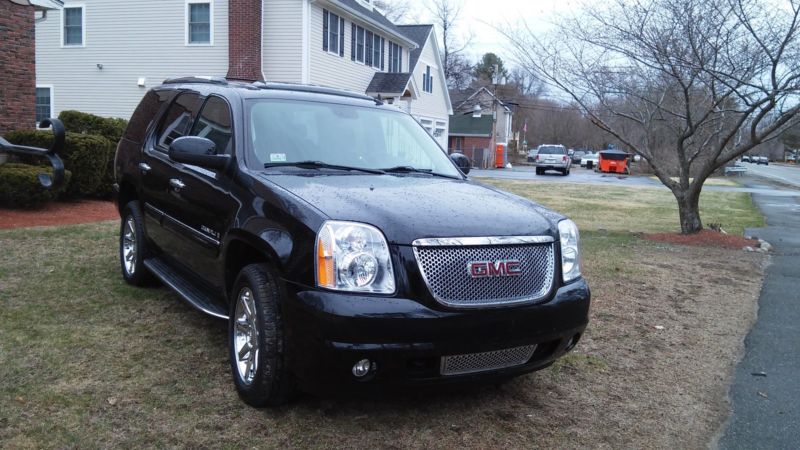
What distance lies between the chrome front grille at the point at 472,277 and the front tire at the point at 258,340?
81 cm

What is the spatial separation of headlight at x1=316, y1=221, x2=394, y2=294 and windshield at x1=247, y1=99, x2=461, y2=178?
110cm

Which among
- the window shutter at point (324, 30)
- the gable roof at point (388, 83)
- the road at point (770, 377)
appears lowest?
the road at point (770, 377)

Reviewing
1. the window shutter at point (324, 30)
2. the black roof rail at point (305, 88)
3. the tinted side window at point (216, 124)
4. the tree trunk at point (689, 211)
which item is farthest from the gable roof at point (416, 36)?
the tinted side window at point (216, 124)

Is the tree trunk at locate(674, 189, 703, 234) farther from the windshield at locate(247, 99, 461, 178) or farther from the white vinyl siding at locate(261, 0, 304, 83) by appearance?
the white vinyl siding at locate(261, 0, 304, 83)

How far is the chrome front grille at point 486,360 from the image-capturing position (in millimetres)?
3211

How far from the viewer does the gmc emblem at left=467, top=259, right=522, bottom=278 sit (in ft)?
10.5

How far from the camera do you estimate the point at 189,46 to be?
21531mm

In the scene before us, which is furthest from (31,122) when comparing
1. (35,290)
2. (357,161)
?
(357,161)

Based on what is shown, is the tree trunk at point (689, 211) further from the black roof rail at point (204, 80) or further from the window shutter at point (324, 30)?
the window shutter at point (324, 30)

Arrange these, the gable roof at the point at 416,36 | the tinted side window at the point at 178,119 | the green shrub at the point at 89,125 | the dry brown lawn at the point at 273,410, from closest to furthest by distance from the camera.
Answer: the dry brown lawn at the point at 273,410 < the tinted side window at the point at 178,119 < the green shrub at the point at 89,125 < the gable roof at the point at 416,36

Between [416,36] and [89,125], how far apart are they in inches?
893

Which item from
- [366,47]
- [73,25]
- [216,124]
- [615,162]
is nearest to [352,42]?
[366,47]

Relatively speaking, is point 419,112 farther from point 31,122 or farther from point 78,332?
point 78,332

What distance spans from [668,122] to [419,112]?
21330mm
